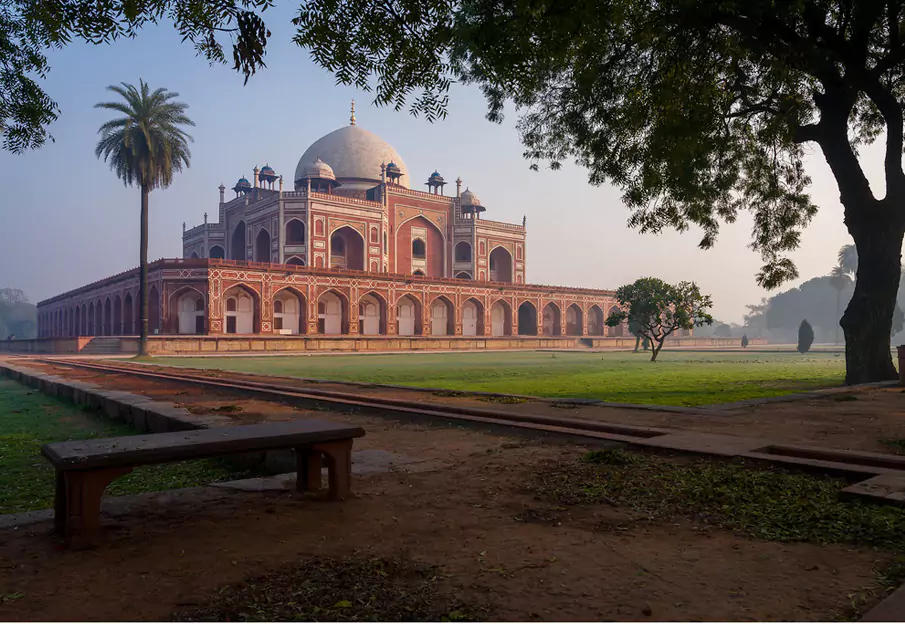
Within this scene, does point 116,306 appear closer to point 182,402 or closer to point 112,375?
point 112,375

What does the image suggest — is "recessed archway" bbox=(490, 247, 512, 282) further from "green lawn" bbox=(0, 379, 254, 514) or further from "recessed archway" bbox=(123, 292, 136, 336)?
"green lawn" bbox=(0, 379, 254, 514)

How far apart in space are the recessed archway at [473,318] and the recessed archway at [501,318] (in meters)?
1.44

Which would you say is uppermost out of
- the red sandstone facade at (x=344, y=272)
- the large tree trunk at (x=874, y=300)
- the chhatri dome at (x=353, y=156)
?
the chhatri dome at (x=353, y=156)

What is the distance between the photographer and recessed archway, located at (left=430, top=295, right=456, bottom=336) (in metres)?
45.7

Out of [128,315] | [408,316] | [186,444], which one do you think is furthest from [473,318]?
[186,444]

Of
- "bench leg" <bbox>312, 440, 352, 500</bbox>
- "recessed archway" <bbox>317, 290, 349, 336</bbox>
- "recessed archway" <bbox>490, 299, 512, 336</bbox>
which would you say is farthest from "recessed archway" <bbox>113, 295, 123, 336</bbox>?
"bench leg" <bbox>312, 440, 352, 500</bbox>

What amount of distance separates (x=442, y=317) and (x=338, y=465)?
4288 cm

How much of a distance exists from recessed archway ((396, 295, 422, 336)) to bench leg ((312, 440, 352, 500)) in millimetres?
40331

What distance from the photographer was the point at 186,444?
310 centimetres

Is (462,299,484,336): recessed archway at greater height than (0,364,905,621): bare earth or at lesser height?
greater

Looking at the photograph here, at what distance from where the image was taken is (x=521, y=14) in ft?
19.0

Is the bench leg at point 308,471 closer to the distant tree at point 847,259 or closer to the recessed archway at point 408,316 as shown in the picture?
the recessed archway at point 408,316

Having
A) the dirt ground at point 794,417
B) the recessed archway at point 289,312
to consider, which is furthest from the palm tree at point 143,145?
the dirt ground at point 794,417

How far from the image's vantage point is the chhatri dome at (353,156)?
51938 millimetres
